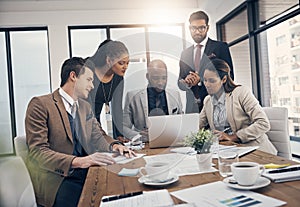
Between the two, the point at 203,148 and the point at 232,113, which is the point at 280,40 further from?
the point at 203,148

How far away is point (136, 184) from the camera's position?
3.85 feet

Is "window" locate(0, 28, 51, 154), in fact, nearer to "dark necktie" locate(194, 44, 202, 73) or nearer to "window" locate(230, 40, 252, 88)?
"dark necktie" locate(194, 44, 202, 73)

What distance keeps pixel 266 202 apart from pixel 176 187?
0.33 m

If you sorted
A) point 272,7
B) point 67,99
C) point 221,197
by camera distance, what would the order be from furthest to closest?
point 272,7
point 67,99
point 221,197

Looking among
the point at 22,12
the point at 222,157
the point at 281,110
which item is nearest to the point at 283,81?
the point at 281,110

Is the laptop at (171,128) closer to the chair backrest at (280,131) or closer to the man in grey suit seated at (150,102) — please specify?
the man in grey suit seated at (150,102)

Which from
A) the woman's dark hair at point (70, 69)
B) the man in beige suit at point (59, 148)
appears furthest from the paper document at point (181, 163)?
the woman's dark hair at point (70, 69)

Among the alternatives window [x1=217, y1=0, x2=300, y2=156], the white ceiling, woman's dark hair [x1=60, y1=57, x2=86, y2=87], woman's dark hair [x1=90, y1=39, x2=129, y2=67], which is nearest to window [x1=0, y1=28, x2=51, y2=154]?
the white ceiling

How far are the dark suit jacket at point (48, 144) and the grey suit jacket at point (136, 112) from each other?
0.47 metres

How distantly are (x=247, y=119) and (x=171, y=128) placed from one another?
0.66 m

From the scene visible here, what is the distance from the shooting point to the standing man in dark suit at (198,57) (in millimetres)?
2746

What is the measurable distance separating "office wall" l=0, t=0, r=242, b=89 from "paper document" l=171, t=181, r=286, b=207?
4087mm

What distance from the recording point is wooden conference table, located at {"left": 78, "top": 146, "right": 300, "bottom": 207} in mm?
945

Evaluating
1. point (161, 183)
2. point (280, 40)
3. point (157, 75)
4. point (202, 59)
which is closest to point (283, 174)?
point (161, 183)
